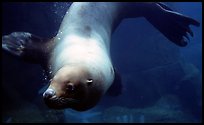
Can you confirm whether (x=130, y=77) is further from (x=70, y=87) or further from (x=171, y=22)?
(x=70, y=87)

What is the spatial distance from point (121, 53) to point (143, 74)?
1.51 metres

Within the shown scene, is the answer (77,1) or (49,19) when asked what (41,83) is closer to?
(49,19)

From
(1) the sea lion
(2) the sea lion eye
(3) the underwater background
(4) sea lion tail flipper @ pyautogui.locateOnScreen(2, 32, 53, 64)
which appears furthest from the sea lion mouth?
(3) the underwater background

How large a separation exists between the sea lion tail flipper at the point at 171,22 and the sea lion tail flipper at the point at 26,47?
2116 mm

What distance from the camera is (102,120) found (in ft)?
38.1

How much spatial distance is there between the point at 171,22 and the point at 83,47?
237cm

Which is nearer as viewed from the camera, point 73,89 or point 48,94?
point 48,94

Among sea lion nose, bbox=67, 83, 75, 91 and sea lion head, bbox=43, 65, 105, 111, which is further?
sea lion nose, bbox=67, 83, 75, 91

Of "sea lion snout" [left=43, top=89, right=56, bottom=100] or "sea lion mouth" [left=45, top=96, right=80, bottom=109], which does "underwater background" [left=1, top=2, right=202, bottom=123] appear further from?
"sea lion snout" [left=43, top=89, right=56, bottom=100]

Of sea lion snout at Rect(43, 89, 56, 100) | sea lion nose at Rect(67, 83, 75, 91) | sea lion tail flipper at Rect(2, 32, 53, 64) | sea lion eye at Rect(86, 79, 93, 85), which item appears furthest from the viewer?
sea lion tail flipper at Rect(2, 32, 53, 64)

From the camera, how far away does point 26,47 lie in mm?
4453

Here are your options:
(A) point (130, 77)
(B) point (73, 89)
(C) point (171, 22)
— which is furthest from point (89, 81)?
(A) point (130, 77)

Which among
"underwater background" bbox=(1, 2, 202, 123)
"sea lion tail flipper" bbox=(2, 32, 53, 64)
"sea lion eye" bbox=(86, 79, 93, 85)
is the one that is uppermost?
"sea lion eye" bbox=(86, 79, 93, 85)

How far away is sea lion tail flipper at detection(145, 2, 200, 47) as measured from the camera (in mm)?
5375
